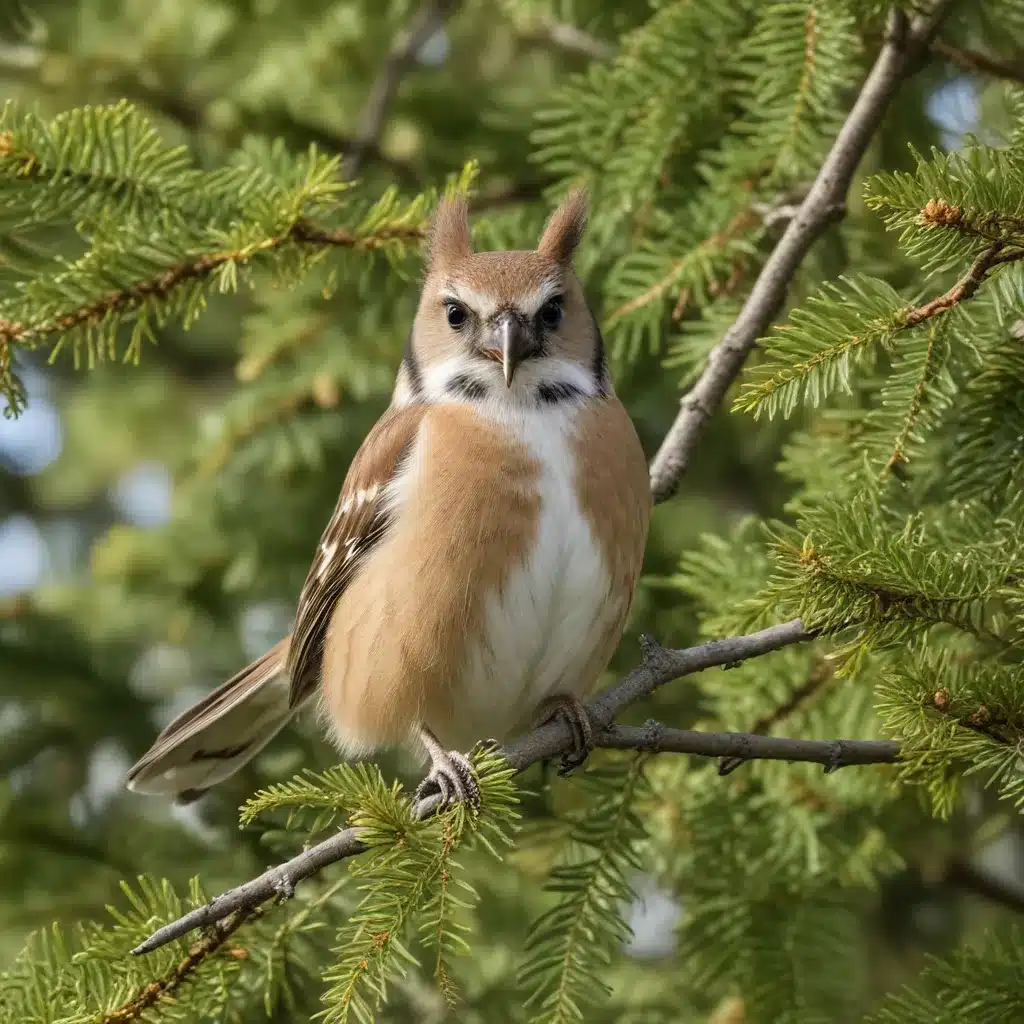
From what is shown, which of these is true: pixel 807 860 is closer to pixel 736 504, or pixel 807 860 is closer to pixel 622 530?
pixel 622 530

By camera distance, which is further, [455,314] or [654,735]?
[455,314]

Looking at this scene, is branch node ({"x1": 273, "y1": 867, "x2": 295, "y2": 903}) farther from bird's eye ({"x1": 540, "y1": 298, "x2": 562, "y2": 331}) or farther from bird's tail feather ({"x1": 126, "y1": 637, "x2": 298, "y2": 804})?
bird's eye ({"x1": 540, "y1": 298, "x2": 562, "y2": 331})

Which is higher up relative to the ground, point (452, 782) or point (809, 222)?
point (809, 222)

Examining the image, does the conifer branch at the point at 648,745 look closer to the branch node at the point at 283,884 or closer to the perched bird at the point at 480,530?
the branch node at the point at 283,884

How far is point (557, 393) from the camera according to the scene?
4023 mm

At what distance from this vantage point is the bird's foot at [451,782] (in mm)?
2949

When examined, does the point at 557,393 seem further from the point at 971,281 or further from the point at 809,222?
the point at 971,281

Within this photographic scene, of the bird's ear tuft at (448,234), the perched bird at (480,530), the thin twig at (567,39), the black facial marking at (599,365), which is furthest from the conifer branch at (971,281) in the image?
the thin twig at (567,39)

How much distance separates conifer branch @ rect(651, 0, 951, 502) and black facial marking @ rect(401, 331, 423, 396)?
0.98 metres

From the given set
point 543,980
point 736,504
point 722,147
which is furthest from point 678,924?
point 736,504

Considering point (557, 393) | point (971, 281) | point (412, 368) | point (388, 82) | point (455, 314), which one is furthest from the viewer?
point (388, 82)

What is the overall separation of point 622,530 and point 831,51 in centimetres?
142

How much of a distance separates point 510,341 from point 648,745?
55.1 inches

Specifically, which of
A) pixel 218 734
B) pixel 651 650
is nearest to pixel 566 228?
pixel 651 650
